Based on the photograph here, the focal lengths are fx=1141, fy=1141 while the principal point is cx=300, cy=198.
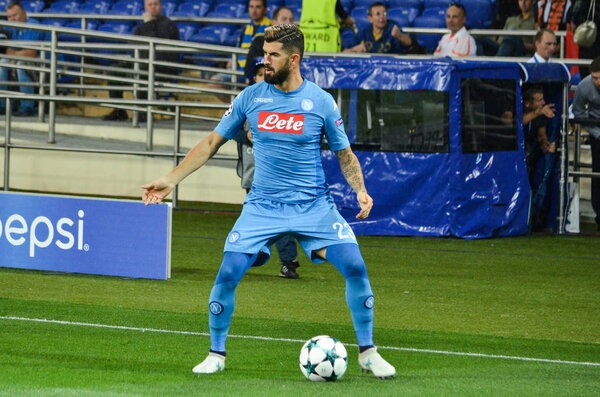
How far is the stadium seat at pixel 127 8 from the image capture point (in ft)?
73.2

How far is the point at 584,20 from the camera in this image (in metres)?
16.2

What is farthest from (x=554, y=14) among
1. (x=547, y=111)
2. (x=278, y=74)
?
(x=278, y=74)

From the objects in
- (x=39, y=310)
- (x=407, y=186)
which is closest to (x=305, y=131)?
(x=39, y=310)

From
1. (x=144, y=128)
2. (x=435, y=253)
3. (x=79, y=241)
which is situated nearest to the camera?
(x=79, y=241)

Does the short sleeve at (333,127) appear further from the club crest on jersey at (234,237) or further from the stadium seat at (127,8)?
the stadium seat at (127,8)

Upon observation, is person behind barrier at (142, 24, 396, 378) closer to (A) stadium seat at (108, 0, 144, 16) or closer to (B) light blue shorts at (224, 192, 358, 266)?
(B) light blue shorts at (224, 192, 358, 266)

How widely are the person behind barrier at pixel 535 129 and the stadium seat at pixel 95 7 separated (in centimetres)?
1076

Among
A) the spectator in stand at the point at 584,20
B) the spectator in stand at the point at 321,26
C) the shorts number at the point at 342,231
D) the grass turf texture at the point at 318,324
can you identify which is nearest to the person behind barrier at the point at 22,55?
the spectator in stand at the point at 321,26

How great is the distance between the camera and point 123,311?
28.1ft

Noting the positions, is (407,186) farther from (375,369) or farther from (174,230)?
(375,369)

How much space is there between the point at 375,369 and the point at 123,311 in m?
2.92

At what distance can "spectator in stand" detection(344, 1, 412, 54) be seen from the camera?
627 inches

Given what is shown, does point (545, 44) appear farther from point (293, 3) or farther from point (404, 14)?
point (293, 3)

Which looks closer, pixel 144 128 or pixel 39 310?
pixel 39 310
